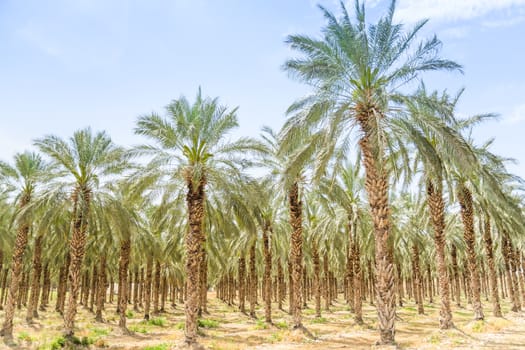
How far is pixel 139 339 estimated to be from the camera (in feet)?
74.1

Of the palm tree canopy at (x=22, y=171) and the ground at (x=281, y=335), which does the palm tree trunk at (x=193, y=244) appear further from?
the palm tree canopy at (x=22, y=171)

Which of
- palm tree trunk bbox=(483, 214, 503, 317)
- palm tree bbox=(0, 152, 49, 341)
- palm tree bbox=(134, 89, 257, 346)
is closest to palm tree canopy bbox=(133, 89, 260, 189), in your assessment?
palm tree bbox=(134, 89, 257, 346)

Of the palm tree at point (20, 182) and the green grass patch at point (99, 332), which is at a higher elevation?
the palm tree at point (20, 182)

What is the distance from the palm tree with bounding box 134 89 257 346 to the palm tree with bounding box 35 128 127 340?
2.74 meters

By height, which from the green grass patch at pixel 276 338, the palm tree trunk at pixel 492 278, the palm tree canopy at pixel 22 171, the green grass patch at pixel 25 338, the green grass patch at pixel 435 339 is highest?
the palm tree canopy at pixel 22 171

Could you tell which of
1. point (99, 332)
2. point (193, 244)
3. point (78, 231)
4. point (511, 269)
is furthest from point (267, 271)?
point (511, 269)

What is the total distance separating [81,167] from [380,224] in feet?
51.1

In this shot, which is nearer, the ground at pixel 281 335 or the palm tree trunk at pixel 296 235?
the ground at pixel 281 335

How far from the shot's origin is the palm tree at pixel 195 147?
19.1 m

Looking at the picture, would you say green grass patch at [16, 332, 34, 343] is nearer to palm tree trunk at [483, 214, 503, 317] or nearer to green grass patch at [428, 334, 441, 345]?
green grass patch at [428, 334, 441, 345]

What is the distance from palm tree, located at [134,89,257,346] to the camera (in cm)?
1914

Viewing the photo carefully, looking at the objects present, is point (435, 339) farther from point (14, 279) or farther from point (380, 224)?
point (14, 279)

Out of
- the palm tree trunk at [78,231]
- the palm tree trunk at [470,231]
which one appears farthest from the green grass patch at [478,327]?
the palm tree trunk at [78,231]

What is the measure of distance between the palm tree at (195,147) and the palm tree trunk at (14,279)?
8842 millimetres
